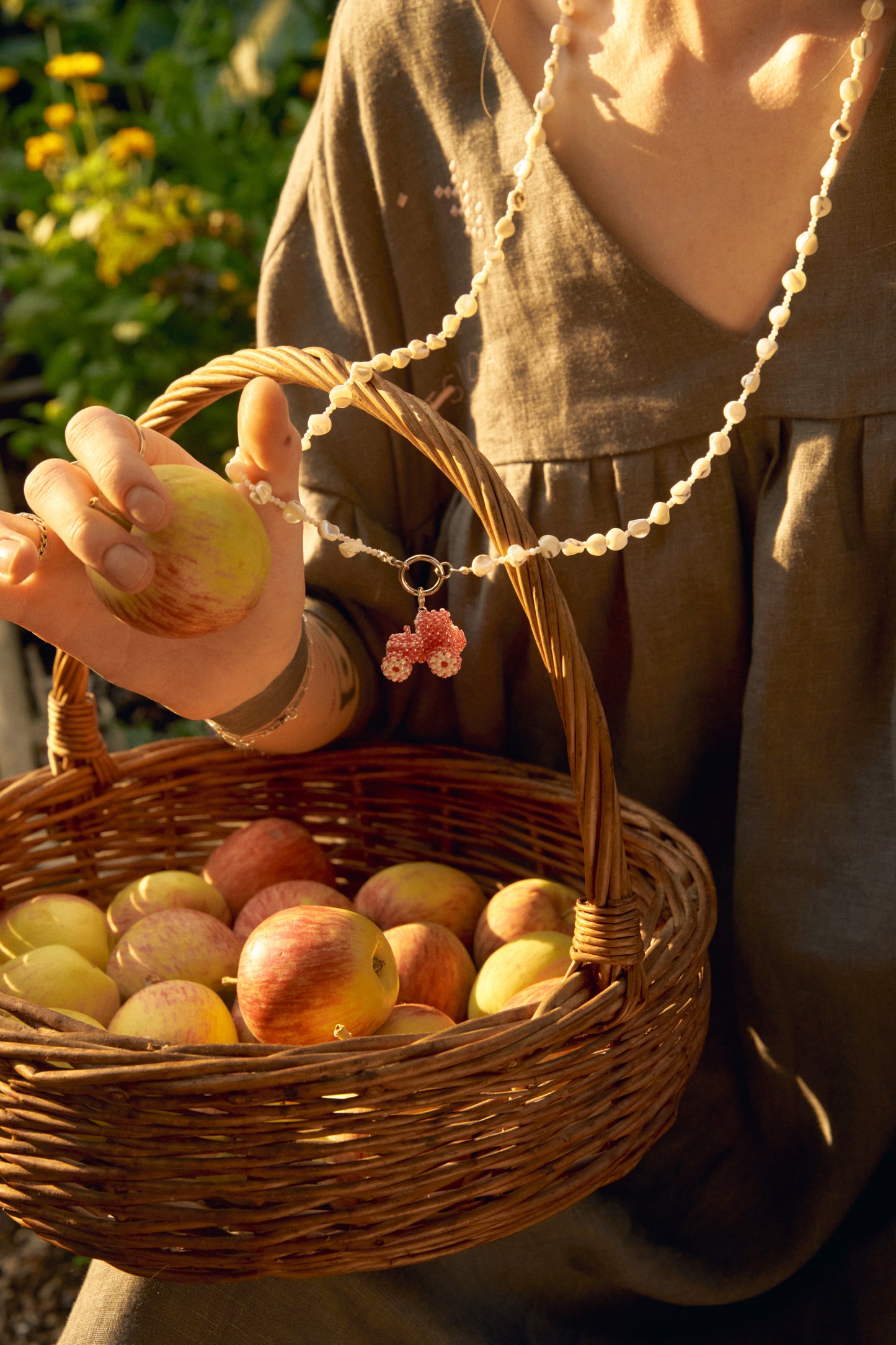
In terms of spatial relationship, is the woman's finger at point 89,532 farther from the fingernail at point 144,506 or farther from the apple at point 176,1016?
the apple at point 176,1016

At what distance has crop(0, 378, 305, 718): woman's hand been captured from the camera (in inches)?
27.0

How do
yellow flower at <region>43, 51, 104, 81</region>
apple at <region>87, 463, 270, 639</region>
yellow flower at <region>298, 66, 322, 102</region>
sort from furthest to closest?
yellow flower at <region>298, 66, 322, 102</region>
yellow flower at <region>43, 51, 104, 81</region>
apple at <region>87, 463, 270, 639</region>

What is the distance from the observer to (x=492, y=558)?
76 cm

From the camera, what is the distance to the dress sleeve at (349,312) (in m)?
1.08

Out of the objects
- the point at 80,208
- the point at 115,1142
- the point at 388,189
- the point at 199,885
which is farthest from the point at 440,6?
the point at 80,208

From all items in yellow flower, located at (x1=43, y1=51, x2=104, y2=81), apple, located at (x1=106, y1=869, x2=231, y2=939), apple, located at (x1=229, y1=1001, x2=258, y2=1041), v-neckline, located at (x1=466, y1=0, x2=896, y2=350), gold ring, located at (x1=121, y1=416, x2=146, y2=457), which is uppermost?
yellow flower, located at (x1=43, y1=51, x2=104, y2=81)

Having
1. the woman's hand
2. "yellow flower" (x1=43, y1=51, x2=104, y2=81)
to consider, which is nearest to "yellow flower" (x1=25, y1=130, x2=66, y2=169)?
"yellow flower" (x1=43, y1=51, x2=104, y2=81)

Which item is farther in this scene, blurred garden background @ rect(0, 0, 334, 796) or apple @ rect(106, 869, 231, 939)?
blurred garden background @ rect(0, 0, 334, 796)

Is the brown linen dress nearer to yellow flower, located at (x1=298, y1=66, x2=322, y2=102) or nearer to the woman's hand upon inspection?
the woman's hand

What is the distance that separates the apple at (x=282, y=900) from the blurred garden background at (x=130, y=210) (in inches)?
43.1

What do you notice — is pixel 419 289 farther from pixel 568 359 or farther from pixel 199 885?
pixel 199 885

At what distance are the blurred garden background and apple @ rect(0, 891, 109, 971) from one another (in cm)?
107

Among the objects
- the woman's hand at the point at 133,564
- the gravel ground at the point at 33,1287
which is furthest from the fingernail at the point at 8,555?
the gravel ground at the point at 33,1287

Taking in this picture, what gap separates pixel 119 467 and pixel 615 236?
53 centimetres
